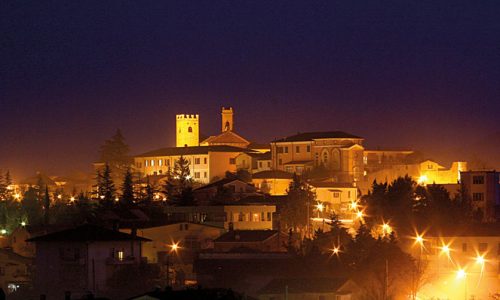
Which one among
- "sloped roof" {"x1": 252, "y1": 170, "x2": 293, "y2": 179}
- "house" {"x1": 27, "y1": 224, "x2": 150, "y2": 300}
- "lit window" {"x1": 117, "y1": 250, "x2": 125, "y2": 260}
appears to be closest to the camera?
"house" {"x1": 27, "y1": 224, "x2": 150, "y2": 300}

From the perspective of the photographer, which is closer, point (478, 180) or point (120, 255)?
point (120, 255)

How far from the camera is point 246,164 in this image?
107812 millimetres

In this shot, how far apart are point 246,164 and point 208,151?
11.0ft

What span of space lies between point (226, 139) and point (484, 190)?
127 ft

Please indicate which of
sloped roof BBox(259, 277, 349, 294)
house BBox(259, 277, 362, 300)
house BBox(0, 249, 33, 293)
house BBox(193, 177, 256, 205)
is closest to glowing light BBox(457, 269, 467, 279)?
house BBox(259, 277, 362, 300)

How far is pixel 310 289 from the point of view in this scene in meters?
52.9

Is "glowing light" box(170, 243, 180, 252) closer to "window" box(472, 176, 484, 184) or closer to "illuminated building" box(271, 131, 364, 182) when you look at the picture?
"window" box(472, 176, 484, 184)

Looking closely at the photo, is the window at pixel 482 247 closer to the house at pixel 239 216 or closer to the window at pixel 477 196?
the house at pixel 239 216

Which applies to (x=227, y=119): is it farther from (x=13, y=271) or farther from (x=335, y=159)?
(x=13, y=271)

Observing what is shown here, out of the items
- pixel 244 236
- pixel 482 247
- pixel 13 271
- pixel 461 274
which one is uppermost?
pixel 244 236

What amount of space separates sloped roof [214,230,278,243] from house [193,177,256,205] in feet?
43.4

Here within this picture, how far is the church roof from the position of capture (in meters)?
121

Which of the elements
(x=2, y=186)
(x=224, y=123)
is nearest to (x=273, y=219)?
(x=2, y=186)

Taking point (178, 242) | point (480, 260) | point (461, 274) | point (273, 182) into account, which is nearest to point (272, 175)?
point (273, 182)
